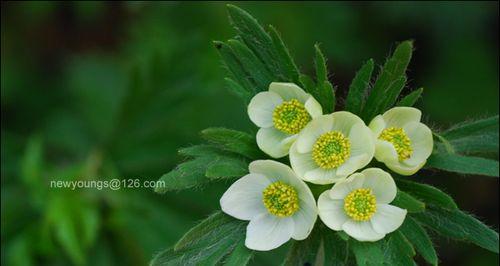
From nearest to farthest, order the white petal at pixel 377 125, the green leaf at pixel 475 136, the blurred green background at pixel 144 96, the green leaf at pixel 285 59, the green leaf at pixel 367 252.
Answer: the green leaf at pixel 367 252
the white petal at pixel 377 125
the green leaf at pixel 285 59
the green leaf at pixel 475 136
the blurred green background at pixel 144 96

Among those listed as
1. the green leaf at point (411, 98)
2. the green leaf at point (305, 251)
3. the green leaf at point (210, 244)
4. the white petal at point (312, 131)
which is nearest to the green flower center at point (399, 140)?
the green leaf at point (411, 98)

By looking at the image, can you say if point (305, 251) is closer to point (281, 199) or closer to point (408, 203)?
point (281, 199)

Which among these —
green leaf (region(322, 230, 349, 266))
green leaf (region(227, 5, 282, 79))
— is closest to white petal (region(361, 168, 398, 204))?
green leaf (region(322, 230, 349, 266))

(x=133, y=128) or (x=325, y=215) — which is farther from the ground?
(x=325, y=215)

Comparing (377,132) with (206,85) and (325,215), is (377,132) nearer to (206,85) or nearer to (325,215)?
(325,215)

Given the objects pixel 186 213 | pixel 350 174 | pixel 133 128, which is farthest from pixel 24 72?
pixel 350 174

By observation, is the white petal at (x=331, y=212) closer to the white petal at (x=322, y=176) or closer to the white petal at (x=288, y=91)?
the white petal at (x=322, y=176)
